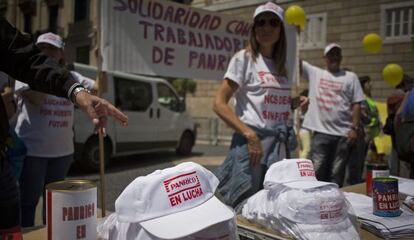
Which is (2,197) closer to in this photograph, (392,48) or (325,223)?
(325,223)

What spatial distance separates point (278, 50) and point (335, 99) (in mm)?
2012

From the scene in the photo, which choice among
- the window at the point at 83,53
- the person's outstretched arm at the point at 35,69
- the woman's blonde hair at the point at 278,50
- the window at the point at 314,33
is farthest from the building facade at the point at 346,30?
the person's outstretched arm at the point at 35,69

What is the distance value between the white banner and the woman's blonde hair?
1286mm

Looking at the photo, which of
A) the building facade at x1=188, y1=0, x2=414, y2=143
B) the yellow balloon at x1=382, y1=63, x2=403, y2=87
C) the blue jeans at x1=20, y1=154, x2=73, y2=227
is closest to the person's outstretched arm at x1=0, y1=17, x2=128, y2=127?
the blue jeans at x1=20, y1=154, x2=73, y2=227

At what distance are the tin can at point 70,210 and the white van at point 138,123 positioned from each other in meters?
5.38

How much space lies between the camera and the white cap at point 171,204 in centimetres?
100

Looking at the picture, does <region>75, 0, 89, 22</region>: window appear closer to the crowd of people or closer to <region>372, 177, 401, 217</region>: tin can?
the crowd of people

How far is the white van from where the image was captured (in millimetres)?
7102

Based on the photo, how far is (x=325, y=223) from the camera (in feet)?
4.47

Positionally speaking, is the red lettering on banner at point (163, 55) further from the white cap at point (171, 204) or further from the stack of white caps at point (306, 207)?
the white cap at point (171, 204)

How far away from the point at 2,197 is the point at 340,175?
338 centimetres

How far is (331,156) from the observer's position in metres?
4.25

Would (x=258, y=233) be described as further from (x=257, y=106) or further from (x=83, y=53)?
(x=83, y=53)

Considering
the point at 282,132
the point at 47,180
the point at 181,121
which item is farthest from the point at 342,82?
the point at 181,121
